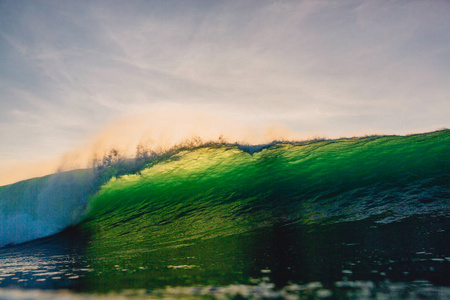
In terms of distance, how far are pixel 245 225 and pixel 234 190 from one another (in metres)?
2.86

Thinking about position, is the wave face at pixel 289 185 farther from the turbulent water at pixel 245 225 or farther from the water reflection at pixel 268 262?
the water reflection at pixel 268 262

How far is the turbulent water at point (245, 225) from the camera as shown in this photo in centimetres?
264

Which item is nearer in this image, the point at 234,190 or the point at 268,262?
the point at 268,262

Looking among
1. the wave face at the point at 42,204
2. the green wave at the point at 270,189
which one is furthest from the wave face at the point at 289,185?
the wave face at the point at 42,204

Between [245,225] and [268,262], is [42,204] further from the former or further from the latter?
[268,262]

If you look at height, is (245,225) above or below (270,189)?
below

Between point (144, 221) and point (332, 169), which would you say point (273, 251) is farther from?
point (332, 169)

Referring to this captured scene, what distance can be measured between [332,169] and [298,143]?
8.68 ft

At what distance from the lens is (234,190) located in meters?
Result: 8.38

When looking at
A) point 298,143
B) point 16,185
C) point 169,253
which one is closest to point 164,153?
point 298,143

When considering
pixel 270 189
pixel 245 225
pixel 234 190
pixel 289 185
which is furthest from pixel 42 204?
pixel 289 185

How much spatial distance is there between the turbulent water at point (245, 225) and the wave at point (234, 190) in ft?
0.14

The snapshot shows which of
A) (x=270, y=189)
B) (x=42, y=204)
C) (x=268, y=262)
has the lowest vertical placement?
(x=268, y=262)

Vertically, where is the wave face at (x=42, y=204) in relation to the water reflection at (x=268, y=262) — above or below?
above
